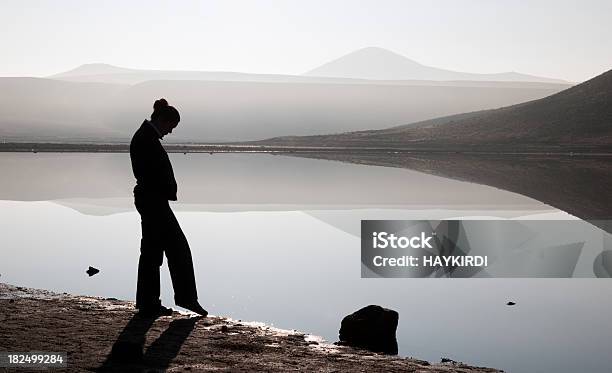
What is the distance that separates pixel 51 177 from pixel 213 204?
17.0m

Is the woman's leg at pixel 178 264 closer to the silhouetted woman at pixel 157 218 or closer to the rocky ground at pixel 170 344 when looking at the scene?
the silhouetted woman at pixel 157 218

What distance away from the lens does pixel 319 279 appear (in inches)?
492

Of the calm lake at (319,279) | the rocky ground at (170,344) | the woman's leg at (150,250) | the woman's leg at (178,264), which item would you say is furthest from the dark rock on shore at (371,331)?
the woman's leg at (150,250)

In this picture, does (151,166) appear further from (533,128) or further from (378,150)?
(533,128)

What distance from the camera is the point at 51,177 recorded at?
134 ft

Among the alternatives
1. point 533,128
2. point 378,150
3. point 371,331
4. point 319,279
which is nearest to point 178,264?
point 371,331

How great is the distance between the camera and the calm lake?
29.3ft

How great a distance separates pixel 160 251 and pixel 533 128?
15243 centimetres

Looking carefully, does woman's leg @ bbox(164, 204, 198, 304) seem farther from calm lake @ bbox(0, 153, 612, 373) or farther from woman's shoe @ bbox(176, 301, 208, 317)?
calm lake @ bbox(0, 153, 612, 373)

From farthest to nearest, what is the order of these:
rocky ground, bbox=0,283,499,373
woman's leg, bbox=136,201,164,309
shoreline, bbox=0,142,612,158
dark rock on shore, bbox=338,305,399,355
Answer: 1. shoreline, bbox=0,142,612,158
2. woman's leg, bbox=136,201,164,309
3. dark rock on shore, bbox=338,305,399,355
4. rocky ground, bbox=0,283,499,373

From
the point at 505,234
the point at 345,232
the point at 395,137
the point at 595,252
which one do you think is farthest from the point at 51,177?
the point at 395,137

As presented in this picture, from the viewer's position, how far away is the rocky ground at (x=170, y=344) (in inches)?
277

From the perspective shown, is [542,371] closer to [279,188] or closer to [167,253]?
[167,253]

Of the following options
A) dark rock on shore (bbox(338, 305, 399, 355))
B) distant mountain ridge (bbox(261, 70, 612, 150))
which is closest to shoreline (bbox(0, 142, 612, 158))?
distant mountain ridge (bbox(261, 70, 612, 150))
